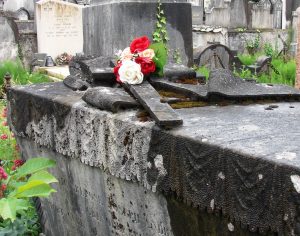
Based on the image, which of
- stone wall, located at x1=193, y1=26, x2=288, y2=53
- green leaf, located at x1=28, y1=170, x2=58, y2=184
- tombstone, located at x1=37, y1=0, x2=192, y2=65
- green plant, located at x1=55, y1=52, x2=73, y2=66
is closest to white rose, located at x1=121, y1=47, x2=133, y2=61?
green leaf, located at x1=28, y1=170, x2=58, y2=184

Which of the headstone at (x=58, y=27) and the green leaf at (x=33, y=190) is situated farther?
the headstone at (x=58, y=27)

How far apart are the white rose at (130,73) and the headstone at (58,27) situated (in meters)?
10.3

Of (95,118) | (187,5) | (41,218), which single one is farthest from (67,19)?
(95,118)

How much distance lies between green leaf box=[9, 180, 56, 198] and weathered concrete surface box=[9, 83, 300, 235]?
0.52m

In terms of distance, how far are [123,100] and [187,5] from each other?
11.6 ft

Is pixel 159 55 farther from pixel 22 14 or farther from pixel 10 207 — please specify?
pixel 22 14

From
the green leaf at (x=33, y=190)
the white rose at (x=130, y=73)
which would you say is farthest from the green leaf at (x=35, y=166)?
the white rose at (x=130, y=73)

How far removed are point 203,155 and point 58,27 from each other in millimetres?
11860

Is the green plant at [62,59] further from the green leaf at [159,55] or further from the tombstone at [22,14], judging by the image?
the green leaf at [159,55]

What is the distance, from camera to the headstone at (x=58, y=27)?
13383 mm

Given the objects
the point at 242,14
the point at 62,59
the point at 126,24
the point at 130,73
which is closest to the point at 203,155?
the point at 130,73

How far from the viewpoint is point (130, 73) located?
10.7ft

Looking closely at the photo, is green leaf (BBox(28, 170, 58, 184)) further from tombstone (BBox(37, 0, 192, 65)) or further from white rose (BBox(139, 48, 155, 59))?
tombstone (BBox(37, 0, 192, 65))

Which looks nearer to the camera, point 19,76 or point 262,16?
point 19,76
